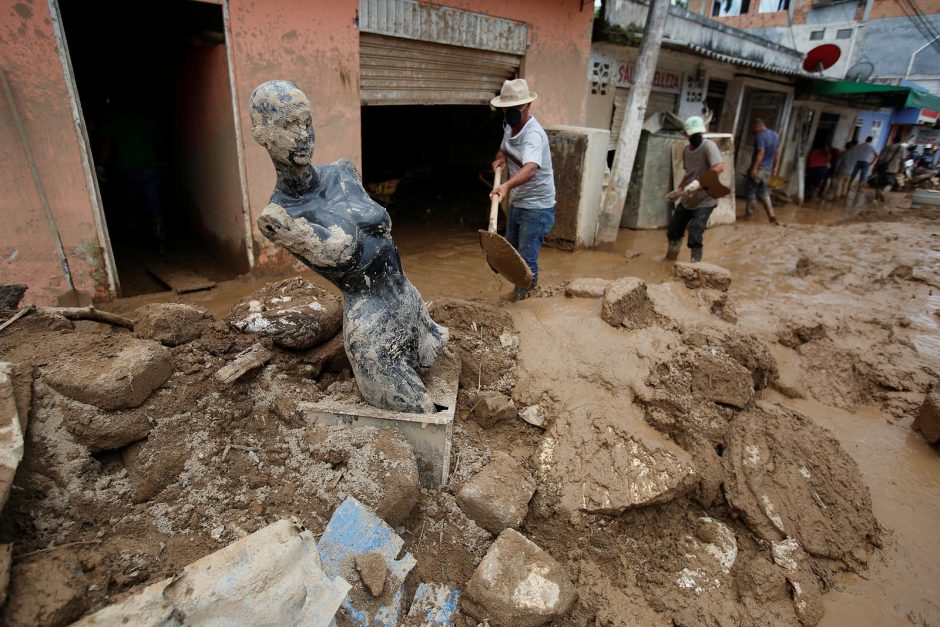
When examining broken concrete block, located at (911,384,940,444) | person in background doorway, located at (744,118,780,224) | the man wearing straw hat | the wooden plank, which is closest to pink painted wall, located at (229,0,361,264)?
the wooden plank

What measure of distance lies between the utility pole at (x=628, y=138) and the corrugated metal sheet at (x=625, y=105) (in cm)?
132

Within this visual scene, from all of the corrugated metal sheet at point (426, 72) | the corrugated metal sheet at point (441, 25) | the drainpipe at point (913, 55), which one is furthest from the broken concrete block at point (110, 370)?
the drainpipe at point (913, 55)

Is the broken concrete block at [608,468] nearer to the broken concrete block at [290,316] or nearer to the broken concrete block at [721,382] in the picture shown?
the broken concrete block at [721,382]

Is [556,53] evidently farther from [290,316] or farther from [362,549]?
[362,549]

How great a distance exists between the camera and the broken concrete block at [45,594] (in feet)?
4.31

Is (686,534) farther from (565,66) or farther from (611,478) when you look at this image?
(565,66)

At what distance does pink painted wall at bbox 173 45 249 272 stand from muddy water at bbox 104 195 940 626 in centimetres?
66

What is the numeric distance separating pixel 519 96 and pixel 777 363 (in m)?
2.75

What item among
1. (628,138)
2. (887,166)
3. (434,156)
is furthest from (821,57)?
(434,156)

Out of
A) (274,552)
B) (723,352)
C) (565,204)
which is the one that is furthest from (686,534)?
(565,204)

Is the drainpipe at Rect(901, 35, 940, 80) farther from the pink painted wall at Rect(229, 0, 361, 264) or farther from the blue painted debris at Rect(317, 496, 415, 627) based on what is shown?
the blue painted debris at Rect(317, 496, 415, 627)

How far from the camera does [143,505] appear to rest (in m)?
1.94

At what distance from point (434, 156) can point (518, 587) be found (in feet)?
31.7

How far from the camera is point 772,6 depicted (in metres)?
18.4
